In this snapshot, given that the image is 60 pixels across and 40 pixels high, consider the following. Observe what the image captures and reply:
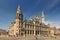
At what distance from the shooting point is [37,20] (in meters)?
77.9

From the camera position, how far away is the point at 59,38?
60000mm

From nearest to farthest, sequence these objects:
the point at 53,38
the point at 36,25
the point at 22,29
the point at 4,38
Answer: the point at 4,38
the point at 53,38
the point at 22,29
the point at 36,25

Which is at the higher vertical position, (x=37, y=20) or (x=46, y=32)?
(x=37, y=20)

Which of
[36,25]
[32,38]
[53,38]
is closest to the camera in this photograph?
→ [32,38]

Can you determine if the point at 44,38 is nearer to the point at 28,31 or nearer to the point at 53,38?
the point at 53,38

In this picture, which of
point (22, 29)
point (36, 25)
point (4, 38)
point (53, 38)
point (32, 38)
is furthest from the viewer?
point (36, 25)

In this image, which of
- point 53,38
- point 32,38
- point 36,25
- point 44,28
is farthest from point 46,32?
point 32,38

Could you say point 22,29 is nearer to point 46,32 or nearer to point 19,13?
point 19,13

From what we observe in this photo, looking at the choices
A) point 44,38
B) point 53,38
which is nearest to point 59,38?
point 53,38

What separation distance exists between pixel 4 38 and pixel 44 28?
3649cm

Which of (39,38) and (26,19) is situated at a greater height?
(26,19)

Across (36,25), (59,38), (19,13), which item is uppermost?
(19,13)

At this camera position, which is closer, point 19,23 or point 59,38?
point 59,38

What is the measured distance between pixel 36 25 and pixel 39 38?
67.5 feet
